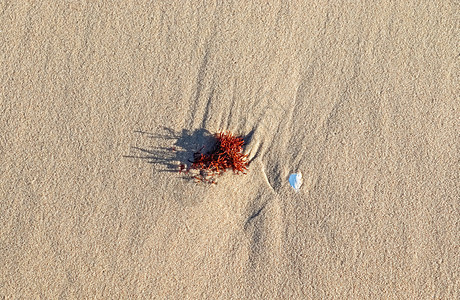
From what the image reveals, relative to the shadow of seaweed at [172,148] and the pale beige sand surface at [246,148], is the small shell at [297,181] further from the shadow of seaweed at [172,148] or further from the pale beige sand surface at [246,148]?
the shadow of seaweed at [172,148]

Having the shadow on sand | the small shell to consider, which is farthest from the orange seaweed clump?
the small shell

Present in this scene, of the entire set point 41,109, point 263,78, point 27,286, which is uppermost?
point 263,78

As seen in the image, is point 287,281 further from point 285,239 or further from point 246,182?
point 246,182

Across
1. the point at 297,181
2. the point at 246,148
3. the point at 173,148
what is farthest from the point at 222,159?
the point at 297,181

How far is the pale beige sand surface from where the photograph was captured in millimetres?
3037

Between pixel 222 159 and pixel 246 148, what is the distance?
24 centimetres

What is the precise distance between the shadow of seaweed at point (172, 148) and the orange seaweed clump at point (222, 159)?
0.22 ft

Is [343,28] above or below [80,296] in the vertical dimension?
above

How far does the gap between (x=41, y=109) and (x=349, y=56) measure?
102 inches

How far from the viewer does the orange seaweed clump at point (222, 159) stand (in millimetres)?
2988

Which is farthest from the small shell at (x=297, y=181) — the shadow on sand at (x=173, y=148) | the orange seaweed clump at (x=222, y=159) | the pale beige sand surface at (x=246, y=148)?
the shadow on sand at (x=173, y=148)

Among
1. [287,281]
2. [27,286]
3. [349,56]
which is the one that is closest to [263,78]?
[349,56]

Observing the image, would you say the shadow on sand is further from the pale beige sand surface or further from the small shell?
the small shell

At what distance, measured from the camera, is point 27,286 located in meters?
3.03
